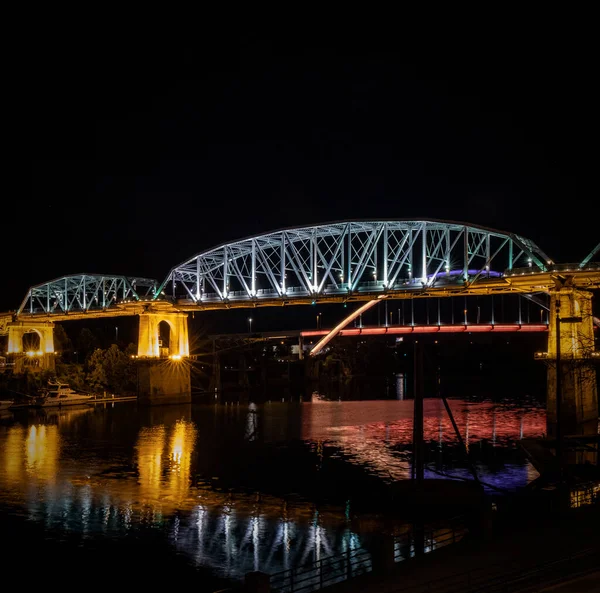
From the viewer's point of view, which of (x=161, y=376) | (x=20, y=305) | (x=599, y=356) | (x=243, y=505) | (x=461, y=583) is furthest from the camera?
(x=20, y=305)

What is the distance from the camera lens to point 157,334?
105m

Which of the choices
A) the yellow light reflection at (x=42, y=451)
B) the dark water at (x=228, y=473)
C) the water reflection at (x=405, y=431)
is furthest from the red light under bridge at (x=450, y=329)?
the yellow light reflection at (x=42, y=451)

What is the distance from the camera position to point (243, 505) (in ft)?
120

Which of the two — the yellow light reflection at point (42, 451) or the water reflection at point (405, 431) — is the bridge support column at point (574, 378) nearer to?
the water reflection at point (405, 431)

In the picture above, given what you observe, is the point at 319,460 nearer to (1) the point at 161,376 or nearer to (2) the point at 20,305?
(1) the point at 161,376

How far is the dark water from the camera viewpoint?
99.9ft

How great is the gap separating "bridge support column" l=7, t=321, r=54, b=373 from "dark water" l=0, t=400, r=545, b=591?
38850 mm

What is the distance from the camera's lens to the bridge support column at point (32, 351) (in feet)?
403

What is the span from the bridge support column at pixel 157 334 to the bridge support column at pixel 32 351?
2702 cm

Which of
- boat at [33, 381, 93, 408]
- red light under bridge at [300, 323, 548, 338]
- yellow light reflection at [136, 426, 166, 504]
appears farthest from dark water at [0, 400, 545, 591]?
red light under bridge at [300, 323, 548, 338]

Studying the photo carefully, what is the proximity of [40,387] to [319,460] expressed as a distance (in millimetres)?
64707

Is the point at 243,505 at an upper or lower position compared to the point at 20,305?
lower

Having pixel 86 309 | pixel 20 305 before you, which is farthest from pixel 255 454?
pixel 20 305

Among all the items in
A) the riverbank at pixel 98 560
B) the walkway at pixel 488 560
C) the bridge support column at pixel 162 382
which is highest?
the bridge support column at pixel 162 382
